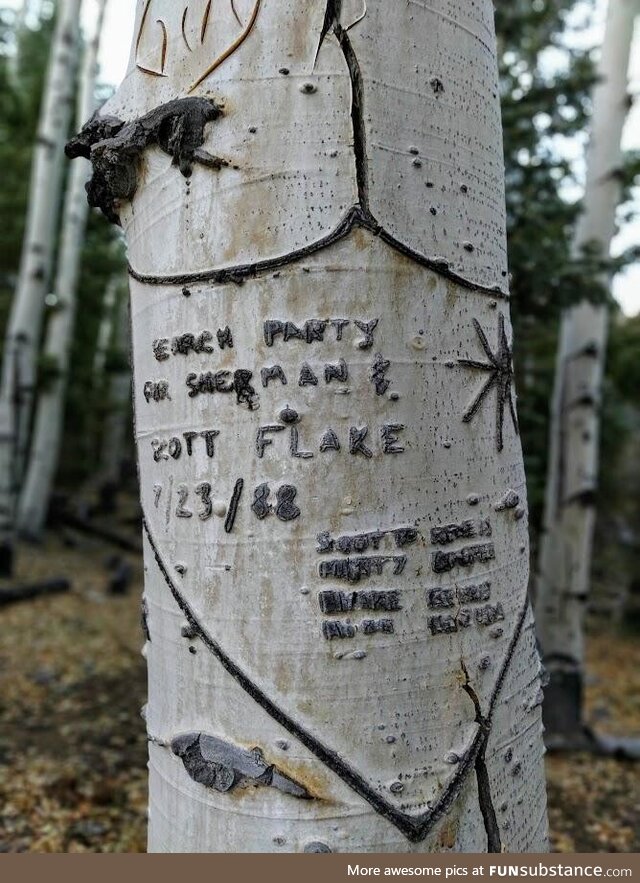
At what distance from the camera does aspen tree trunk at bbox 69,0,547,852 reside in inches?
38.3

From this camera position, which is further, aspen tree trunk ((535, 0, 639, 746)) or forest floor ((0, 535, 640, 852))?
aspen tree trunk ((535, 0, 639, 746))

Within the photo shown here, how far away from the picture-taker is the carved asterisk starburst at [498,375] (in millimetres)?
1065

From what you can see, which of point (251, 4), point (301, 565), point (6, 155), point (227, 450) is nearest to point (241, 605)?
point (301, 565)

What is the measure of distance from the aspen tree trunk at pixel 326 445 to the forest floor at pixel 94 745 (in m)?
2.05

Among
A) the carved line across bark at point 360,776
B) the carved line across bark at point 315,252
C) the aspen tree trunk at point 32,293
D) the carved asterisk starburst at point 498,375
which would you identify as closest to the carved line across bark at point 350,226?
the carved line across bark at point 315,252

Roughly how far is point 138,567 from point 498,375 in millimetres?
8561

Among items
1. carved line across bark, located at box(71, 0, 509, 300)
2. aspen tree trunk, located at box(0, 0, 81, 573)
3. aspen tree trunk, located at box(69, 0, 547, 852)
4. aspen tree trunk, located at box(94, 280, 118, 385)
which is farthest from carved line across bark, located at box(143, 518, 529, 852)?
aspen tree trunk, located at box(94, 280, 118, 385)

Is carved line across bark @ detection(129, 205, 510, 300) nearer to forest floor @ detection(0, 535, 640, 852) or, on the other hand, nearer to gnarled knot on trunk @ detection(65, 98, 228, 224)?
gnarled knot on trunk @ detection(65, 98, 228, 224)

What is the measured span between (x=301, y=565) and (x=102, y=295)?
37.6ft

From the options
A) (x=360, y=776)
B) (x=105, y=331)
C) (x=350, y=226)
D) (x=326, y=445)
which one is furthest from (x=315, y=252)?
(x=105, y=331)

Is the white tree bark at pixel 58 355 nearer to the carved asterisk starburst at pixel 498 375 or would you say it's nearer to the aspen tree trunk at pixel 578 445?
the aspen tree trunk at pixel 578 445

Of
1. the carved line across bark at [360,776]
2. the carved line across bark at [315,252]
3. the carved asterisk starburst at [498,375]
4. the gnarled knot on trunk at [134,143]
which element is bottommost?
the carved line across bark at [360,776]

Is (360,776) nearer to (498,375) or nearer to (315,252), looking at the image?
(498,375)

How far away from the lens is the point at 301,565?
3.21 feet
